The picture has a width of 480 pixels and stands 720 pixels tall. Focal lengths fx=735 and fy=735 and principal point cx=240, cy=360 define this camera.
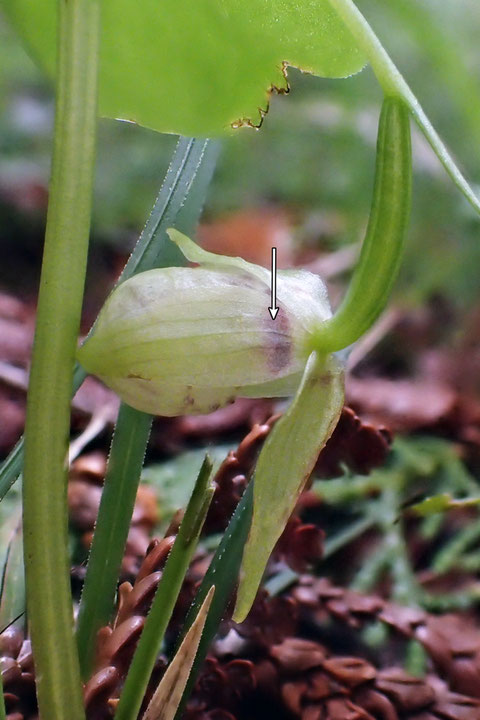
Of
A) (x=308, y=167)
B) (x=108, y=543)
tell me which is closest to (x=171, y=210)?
(x=108, y=543)

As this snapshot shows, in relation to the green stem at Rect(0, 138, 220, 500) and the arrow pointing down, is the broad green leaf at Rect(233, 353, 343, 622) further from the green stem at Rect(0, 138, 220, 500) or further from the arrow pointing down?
the green stem at Rect(0, 138, 220, 500)

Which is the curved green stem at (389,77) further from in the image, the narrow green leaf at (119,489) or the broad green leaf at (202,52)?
→ the narrow green leaf at (119,489)

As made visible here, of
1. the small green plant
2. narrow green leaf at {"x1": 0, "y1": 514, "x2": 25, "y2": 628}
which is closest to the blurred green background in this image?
narrow green leaf at {"x1": 0, "y1": 514, "x2": 25, "y2": 628}

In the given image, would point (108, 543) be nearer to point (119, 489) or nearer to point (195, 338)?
point (119, 489)

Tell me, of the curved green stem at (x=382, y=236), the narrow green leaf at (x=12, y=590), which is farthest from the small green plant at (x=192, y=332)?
the narrow green leaf at (x=12, y=590)

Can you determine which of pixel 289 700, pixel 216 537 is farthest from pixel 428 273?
pixel 289 700

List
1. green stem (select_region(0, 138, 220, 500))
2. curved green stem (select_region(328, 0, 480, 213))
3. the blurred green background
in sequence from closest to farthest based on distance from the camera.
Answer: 1. curved green stem (select_region(328, 0, 480, 213))
2. green stem (select_region(0, 138, 220, 500))
3. the blurred green background
